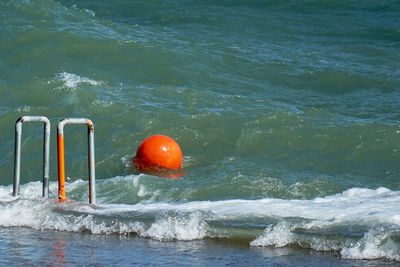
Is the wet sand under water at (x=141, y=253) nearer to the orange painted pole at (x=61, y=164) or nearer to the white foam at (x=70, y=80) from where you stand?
the orange painted pole at (x=61, y=164)

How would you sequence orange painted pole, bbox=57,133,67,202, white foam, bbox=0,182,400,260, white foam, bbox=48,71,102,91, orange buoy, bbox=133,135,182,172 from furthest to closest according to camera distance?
white foam, bbox=48,71,102,91
orange buoy, bbox=133,135,182,172
orange painted pole, bbox=57,133,67,202
white foam, bbox=0,182,400,260

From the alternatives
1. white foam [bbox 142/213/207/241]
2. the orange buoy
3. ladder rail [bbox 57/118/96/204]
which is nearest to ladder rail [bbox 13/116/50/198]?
ladder rail [bbox 57/118/96/204]

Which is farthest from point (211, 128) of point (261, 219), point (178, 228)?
point (178, 228)

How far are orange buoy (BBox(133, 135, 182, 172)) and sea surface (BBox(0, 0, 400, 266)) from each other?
29 cm

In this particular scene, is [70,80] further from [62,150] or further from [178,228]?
[178,228]

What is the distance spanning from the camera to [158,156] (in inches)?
389

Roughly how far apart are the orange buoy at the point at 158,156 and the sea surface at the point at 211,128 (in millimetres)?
290

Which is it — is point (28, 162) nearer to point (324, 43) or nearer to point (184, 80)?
point (184, 80)

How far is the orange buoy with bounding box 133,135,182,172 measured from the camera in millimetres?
9914

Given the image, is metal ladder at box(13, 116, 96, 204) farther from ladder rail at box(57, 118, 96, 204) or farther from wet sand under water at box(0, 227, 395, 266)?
wet sand under water at box(0, 227, 395, 266)

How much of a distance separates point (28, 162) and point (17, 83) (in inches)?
163

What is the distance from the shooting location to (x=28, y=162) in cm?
1073

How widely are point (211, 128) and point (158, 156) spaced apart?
198 cm

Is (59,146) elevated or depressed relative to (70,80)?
depressed
